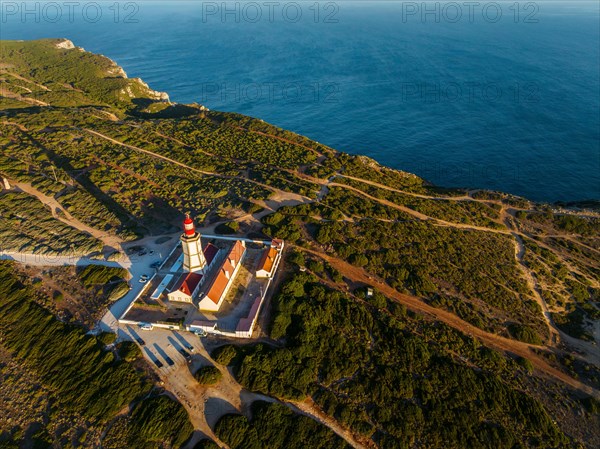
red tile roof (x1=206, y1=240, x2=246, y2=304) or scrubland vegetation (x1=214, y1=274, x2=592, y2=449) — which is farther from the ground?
red tile roof (x1=206, y1=240, x2=246, y2=304)

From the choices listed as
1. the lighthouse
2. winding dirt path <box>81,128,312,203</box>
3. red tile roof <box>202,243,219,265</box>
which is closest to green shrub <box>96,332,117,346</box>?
the lighthouse

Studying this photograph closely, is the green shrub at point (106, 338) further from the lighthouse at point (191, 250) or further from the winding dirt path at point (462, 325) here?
the winding dirt path at point (462, 325)

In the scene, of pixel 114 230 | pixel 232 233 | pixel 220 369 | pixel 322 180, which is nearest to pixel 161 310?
pixel 220 369

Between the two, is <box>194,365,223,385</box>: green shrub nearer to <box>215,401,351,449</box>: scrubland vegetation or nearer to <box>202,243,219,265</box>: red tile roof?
<box>215,401,351,449</box>: scrubland vegetation

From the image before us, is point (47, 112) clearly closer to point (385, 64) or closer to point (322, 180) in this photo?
point (322, 180)

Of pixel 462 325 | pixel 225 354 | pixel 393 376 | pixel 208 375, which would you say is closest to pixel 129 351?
pixel 208 375

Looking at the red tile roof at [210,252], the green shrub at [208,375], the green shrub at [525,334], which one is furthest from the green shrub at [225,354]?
the green shrub at [525,334]

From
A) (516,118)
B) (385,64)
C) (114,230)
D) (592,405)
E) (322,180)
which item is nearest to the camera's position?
(592,405)
